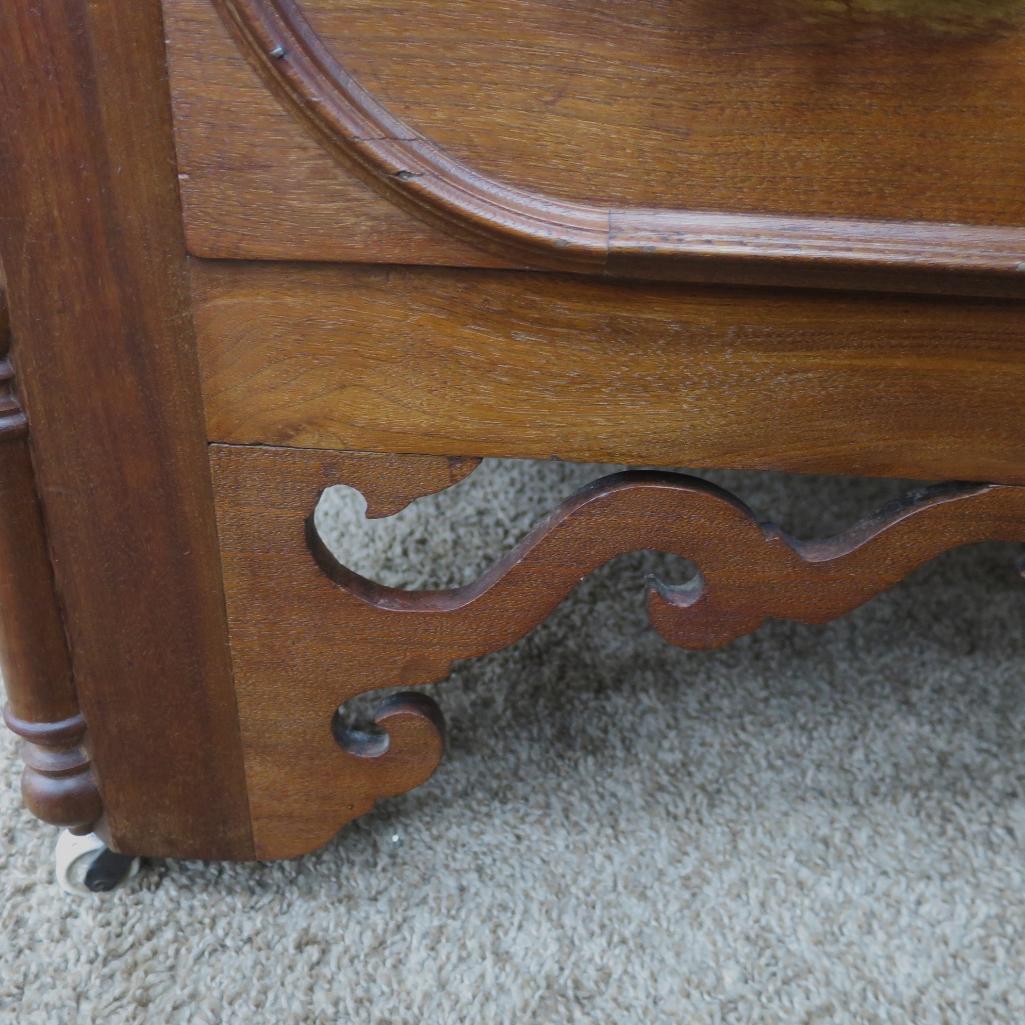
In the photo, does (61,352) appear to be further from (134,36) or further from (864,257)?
(864,257)

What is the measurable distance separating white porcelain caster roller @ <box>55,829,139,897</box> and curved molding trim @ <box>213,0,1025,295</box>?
44 cm

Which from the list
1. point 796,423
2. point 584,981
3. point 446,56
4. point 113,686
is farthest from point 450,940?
point 446,56

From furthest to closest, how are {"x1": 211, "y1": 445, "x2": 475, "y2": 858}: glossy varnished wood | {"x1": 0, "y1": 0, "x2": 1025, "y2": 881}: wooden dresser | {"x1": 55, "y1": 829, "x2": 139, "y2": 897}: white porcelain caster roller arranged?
{"x1": 55, "y1": 829, "x2": 139, "y2": 897}: white porcelain caster roller
{"x1": 211, "y1": 445, "x2": 475, "y2": 858}: glossy varnished wood
{"x1": 0, "y1": 0, "x2": 1025, "y2": 881}: wooden dresser

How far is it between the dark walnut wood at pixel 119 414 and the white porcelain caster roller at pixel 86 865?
0.07ft

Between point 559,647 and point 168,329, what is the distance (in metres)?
0.46

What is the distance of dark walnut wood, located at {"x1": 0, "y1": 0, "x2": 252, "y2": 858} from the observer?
41 cm

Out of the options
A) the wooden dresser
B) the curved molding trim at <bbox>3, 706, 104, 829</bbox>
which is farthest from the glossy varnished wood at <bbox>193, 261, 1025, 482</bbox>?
the curved molding trim at <bbox>3, 706, 104, 829</bbox>

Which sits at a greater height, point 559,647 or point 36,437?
point 36,437

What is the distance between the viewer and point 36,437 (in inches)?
19.6

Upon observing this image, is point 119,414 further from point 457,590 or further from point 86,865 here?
point 86,865

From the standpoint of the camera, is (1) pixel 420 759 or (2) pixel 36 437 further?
(1) pixel 420 759

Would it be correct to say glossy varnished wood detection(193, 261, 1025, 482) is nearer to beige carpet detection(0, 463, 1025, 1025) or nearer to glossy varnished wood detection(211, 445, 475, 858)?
glossy varnished wood detection(211, 445, 475, 858)

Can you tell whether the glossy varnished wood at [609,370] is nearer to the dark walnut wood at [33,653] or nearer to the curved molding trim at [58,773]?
the dark walnut wood at [33,653]

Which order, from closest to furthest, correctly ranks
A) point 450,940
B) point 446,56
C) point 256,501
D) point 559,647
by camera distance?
point 446,56 → point 256,501 → point 450,940 → point 559,647
